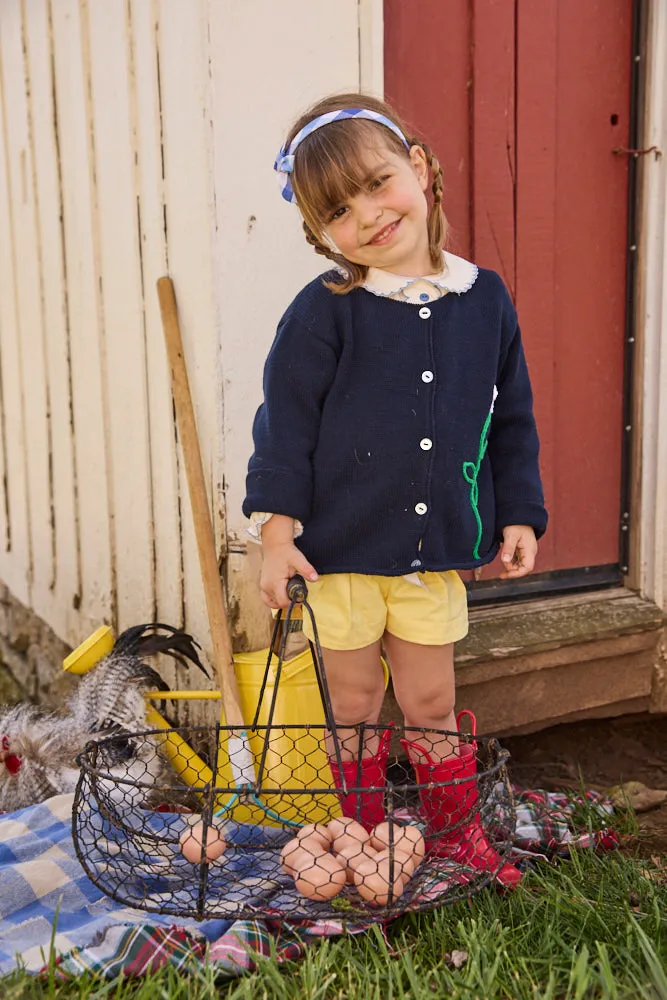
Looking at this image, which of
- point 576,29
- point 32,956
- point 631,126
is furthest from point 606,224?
point 32,956

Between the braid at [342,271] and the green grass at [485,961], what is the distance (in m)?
1.20

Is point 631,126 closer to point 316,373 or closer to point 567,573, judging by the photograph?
point 567,573

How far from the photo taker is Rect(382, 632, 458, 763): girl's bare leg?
6.90 ft

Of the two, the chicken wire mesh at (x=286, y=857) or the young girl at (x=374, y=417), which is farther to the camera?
the young girl at (x=374, y=417)

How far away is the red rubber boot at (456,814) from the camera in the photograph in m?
1.89

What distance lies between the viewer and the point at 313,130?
1912mm

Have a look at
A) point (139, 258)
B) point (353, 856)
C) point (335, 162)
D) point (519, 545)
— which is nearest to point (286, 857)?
point (353, 856)

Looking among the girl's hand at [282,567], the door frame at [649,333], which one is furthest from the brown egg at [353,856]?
the door frame at [649,333]

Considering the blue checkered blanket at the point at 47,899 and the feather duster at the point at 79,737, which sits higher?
the feather duster at the point at 79,737

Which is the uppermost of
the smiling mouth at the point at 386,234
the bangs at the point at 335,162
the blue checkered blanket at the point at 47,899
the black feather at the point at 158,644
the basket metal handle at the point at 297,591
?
the bangs at the point at 335,162

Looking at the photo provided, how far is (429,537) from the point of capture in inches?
78.1

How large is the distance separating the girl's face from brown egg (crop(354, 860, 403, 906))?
1.14 m

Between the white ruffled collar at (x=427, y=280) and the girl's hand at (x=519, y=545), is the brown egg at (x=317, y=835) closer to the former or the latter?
the girl's hand at (x=519, y=545)

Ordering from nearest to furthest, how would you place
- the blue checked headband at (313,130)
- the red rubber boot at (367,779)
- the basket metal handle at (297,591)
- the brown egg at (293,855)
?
the brown egg at (293,855), the basket metal handle at (297,591), the blue checked headband at (313,130), the red rubber boot at (367,779)
